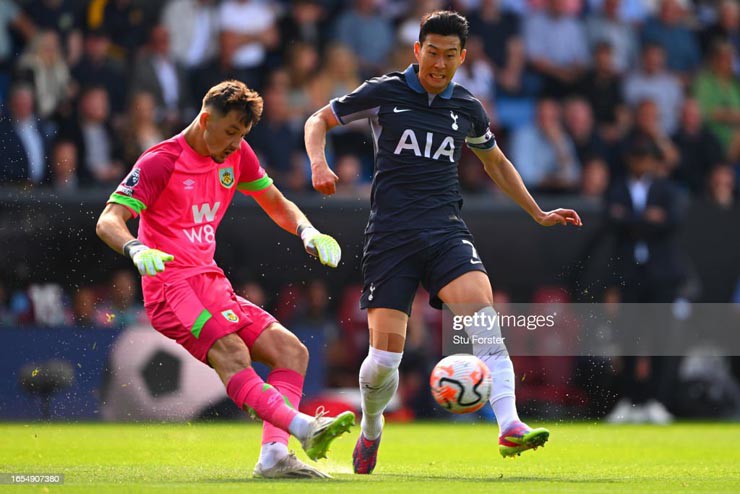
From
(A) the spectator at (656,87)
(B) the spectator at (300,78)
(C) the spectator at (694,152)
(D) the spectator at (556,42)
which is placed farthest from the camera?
(A) the spectator at (656,87)

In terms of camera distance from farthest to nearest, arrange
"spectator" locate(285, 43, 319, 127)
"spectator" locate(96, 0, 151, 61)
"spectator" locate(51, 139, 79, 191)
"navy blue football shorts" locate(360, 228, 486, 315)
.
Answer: "spectator" locate(285, 43, 319, 127), "spectator" locate(96, 0, 151, 61), "spectator" locate(51, 139, 79, 191), "navy blue football shorts" locate(360, 228, 486, 315)

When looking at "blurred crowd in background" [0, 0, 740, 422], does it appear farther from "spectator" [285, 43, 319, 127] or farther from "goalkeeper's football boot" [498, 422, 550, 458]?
"goalkeeper's football boot" [498, 422, 550, 458]

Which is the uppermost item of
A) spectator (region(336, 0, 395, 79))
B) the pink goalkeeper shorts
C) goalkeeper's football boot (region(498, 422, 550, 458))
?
spectator (region(336, 0, 395, 79))

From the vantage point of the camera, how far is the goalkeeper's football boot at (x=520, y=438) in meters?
7.73

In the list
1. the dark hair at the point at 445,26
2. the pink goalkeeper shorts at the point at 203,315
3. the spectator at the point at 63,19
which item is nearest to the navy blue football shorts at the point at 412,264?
the pink goalkeeper shorts at the point at 203,315

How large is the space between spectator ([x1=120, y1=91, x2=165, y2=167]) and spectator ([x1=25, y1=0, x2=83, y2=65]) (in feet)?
4.58

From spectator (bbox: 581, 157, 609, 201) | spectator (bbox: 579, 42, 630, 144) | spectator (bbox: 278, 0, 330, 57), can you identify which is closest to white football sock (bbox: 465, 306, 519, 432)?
spectator (bbox: 581, 157, 609, 201)

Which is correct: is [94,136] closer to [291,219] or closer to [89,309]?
[89,309]

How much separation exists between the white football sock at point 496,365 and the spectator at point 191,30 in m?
9.06

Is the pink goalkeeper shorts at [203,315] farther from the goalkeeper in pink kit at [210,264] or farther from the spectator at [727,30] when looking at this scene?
the spectator at [727,30]

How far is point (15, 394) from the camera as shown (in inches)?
480

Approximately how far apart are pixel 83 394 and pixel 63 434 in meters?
0.71

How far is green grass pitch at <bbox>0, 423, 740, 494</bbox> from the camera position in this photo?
24.3 feet

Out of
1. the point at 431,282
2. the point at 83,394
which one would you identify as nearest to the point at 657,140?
the point at 83,394
